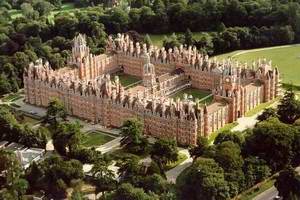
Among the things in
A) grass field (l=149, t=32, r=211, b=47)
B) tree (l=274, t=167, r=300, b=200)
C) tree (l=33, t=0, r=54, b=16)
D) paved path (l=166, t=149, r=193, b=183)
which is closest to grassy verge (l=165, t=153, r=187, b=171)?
paved path (l=166, t=149, r=193, b=183)

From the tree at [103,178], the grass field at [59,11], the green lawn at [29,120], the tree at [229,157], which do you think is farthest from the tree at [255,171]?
the grass field at [59,11]

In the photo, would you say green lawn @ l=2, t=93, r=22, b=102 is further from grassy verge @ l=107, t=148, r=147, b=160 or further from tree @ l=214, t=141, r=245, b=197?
tree @ l=214, t=141, r=245, b=197

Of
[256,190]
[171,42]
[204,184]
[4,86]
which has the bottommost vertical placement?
[256,190]

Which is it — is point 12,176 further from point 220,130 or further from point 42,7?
point 42,7

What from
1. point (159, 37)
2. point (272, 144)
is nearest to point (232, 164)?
point (272, 144)

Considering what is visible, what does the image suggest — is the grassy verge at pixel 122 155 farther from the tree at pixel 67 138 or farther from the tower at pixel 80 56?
the tower at pixel 80 56

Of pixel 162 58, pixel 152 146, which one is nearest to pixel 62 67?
pixel 162 58
